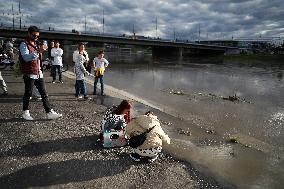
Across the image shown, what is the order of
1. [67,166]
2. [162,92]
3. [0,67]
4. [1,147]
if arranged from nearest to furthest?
1. [67,166]
2. [1,147]
3. [162,92]
4. [0,67]

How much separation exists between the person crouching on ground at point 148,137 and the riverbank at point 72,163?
0.53ft

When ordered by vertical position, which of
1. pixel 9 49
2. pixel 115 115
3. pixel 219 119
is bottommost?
pixel 219 119

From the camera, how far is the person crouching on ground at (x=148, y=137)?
5.06 meters

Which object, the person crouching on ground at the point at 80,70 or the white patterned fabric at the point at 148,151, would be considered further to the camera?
the person crouching on ground at the point at 80,70

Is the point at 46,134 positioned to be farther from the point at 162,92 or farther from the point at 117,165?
the point at 162,92

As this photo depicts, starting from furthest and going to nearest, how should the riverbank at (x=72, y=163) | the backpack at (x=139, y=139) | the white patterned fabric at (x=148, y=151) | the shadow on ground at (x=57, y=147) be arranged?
1. the shadow on ground at (x=57, y=147)
2. the white patterned fabric at (x=148, y=151)
3. the backpack at (x=139, y=139)
4. the riverbank at (x=72, y=163)

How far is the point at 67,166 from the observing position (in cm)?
A: 502

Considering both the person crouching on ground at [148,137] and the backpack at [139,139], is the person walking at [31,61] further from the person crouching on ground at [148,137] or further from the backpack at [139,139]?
the backpack at [139,139]

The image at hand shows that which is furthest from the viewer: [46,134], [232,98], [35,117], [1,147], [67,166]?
[232,98]

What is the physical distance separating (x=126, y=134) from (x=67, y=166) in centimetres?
130

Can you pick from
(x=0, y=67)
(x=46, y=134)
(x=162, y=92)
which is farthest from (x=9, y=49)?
(x=46, y=134)

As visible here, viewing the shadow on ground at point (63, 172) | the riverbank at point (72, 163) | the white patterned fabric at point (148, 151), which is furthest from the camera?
the white patterned fabric at point (148, 151)

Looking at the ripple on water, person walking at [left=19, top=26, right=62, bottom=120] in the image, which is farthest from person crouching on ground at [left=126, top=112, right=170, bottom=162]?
the ripple on water

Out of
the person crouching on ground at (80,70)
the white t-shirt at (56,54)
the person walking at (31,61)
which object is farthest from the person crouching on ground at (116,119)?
the white t-shirt at (56,54)
